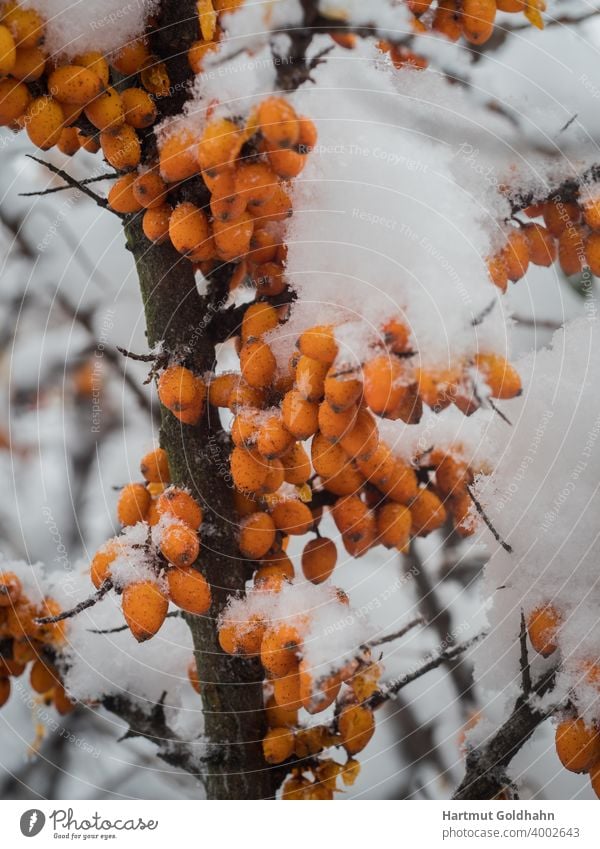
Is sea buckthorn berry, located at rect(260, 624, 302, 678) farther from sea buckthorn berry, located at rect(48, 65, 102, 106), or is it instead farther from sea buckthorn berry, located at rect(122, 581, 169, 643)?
sea buckthorn berry, located at rect(48, 65, 102, 106)

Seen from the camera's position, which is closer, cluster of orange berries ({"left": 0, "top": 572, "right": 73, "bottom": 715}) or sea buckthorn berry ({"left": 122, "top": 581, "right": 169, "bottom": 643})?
sea buckthorn berry ({"left": 122, "top": 581, "right": 169, "bottom": 643})

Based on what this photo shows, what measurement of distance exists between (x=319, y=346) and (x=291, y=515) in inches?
5.4

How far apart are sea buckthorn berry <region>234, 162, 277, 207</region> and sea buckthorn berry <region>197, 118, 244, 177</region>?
0.03 feet

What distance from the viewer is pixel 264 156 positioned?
20.9 inches

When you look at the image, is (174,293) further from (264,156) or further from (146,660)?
(146,660)

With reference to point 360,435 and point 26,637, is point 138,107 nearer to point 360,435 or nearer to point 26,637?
point 360,435

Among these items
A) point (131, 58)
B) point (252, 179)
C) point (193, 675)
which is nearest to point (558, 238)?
point (252, 179)

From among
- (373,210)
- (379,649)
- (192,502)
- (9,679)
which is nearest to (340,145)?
(373,210)

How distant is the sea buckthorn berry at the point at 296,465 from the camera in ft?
1.90

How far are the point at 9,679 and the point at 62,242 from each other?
0.40 m

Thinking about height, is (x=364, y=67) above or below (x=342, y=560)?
above

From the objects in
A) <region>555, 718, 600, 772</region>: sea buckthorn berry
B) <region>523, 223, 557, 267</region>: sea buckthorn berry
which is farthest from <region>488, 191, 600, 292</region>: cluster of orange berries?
<region>555, 718, 600, 772</region>: sea buckthorn berry

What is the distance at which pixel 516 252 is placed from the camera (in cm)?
61

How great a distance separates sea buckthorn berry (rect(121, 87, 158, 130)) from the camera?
0.59 meters
